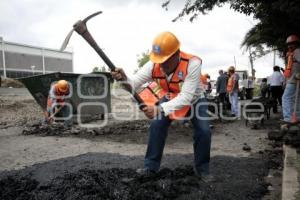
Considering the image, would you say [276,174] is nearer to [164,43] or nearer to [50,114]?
[164,43]

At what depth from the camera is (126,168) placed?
5004mm

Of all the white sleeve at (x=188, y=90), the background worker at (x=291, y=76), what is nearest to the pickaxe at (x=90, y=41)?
the white sleeve at (x=188, y=90)

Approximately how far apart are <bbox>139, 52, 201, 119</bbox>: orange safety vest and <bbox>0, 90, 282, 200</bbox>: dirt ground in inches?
32.1

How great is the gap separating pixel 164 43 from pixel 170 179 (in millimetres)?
1529

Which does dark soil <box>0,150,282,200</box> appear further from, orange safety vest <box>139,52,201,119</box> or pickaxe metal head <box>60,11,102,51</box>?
pickaxe metal head <box>60,11,102,51</box>

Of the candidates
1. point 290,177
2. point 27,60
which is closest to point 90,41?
point 290,177

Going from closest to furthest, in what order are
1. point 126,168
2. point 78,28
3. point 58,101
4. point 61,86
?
point 78,28, point 126,168, point 61,86, point 58,101

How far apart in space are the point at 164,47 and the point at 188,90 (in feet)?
1.75

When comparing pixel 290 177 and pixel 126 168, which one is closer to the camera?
pixel 290 177

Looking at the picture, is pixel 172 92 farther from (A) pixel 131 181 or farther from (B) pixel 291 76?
(B) pixel 291 76

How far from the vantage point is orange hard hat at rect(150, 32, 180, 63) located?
4.16m

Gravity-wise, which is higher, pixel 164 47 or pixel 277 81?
pixel 164 47

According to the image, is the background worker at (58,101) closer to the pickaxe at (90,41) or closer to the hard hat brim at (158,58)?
the pickaxe at (90,41)

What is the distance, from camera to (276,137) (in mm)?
7105
